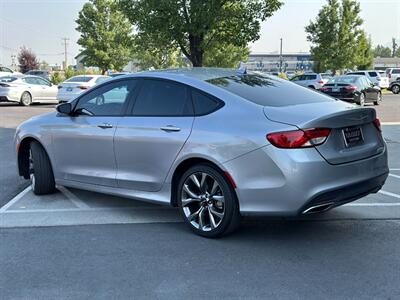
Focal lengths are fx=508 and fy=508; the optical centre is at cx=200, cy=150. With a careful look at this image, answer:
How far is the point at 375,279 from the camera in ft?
12.7

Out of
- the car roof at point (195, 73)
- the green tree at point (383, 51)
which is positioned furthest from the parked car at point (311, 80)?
the green tree at point (383, 51)

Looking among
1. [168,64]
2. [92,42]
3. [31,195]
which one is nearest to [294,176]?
[31,195]

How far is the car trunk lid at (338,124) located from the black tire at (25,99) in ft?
62.6

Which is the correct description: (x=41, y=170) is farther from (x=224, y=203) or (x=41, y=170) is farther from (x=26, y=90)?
(x=26, y=90)

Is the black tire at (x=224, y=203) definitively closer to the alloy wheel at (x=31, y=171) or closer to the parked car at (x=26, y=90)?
the alloy wheel at (x=31, y=171)

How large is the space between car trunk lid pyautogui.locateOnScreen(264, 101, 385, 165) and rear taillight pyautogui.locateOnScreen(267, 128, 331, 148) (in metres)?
0.05

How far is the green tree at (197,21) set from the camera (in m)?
17.8

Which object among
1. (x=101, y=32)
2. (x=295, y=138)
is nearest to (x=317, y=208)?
(x=295, y=138)

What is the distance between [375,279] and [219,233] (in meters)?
1.47

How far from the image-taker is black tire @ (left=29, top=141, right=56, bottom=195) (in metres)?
6.33

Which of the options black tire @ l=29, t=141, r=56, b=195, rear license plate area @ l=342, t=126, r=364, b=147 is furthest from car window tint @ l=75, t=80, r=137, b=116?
rear license plate area @ l=342, t=126, r=364, b=147

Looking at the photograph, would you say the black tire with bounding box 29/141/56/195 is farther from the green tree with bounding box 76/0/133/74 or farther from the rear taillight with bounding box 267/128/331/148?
the green tree with bounding box 76/0/133/74

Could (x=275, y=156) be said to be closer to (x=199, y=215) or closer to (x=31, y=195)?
(x=199, y=215)

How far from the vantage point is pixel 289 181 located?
4.22 m
